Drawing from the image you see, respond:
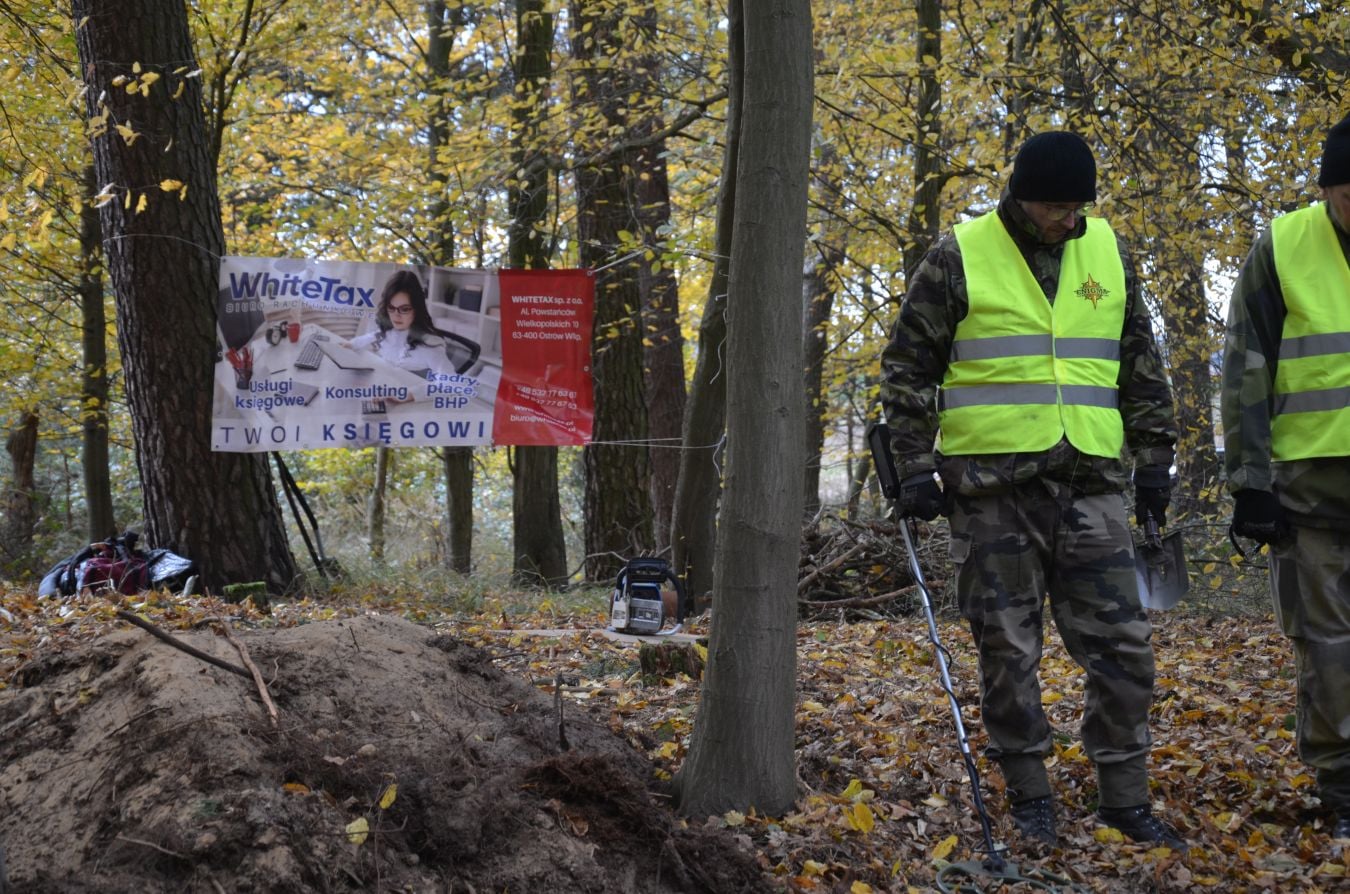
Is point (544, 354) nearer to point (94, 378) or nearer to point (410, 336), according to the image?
point (410, 336)

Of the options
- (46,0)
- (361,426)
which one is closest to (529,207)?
(361,426)

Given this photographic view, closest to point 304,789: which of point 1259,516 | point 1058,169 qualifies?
point 1058,169

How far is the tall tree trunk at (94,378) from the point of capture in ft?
41.2

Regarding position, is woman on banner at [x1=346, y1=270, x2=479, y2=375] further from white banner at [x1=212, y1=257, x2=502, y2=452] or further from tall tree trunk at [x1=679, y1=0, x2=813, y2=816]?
tall tree trunk at [x1=679, y1=0, x2=813, y2=816]

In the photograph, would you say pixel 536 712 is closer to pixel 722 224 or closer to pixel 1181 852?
pixel 1181 852

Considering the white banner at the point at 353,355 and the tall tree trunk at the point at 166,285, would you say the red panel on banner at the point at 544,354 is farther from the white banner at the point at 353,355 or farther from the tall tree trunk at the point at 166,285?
the tall tree trunk at the point at 166,285

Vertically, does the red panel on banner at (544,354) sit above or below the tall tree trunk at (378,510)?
above

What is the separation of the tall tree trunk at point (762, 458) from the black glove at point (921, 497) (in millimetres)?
391

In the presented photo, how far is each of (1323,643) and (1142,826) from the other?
2.93 feet

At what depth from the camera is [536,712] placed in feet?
14.8

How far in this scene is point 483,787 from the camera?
11.8ft

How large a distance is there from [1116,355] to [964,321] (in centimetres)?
55

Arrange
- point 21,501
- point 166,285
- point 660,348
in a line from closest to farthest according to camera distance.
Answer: point 166,285 → point 660,348 → point 21,501

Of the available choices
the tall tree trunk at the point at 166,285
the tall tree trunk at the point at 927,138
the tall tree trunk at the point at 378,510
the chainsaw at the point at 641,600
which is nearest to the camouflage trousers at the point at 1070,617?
the chainsaw at the point at 641,600
